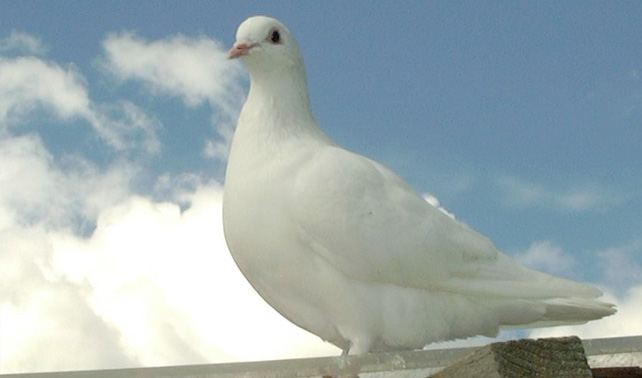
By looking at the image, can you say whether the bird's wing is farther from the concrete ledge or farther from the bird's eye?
the concrete ledge

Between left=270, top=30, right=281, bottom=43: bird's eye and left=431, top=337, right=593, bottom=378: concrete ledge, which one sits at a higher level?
left=270, top=30, right=281, bottom=43: bird's eye

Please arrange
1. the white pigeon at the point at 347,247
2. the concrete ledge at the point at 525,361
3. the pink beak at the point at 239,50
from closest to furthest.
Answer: the concrete ledge at the point at 525,361 → the white pigeon at the point at 347,247 → the pink beak at the point at 239,50

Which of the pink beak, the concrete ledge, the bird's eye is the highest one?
the bird's eye

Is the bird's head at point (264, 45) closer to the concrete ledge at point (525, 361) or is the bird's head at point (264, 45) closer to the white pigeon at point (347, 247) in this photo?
the white pigeon at point (347, 247)

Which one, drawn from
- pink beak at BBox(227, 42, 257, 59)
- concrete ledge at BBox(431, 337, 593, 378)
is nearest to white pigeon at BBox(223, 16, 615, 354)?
pink beak at BBox(227, 42, 257, 59)

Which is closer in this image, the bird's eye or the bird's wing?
the bird's wing

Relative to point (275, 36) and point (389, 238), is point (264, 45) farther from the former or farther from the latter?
point (389, 238)

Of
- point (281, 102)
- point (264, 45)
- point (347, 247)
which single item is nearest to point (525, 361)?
point (347, 247)

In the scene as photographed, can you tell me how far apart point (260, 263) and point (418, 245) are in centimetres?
88

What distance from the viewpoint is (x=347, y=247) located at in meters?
4.79

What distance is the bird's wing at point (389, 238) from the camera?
4.81 m

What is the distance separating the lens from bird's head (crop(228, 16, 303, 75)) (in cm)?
533

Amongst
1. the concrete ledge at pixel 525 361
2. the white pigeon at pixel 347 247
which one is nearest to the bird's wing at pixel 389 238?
the white pigeon at pixel 347 247

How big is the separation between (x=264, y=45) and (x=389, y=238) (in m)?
1.41
